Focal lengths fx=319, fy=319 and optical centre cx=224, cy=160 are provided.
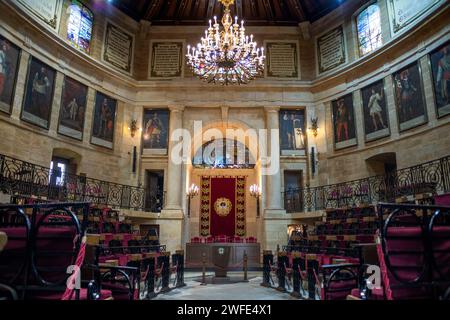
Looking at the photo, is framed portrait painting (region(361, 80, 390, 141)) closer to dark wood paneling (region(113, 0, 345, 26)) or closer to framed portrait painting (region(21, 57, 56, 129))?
dark wood paneling (region(113, 0, 345, 26))

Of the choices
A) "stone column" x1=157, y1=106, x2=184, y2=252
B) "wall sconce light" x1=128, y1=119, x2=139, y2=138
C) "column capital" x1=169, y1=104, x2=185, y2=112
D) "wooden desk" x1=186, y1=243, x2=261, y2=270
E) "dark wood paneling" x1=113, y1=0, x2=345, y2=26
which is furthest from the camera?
"dark wood paneling" x1=113, y1=0, x2=345, y2=26

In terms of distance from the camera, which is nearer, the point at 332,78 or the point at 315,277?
the point at 315,277

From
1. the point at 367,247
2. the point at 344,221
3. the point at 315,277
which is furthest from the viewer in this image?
the point at 344,221

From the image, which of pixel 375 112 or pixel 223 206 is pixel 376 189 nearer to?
pixel 375 112

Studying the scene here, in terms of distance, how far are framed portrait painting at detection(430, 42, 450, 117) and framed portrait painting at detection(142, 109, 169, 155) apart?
426 inches

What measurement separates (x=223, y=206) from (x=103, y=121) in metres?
7.66

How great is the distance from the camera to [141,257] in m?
6.82

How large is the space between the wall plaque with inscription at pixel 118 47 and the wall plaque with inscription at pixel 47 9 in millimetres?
Answer: 2468

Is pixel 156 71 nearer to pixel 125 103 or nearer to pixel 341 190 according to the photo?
pixel 125 103

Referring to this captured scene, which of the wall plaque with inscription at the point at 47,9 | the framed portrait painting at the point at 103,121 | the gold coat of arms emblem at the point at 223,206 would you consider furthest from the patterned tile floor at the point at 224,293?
the wall plaque with inscription at the point at 47,9

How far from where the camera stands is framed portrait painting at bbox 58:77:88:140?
1249 cm

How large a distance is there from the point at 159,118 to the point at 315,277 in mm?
11280

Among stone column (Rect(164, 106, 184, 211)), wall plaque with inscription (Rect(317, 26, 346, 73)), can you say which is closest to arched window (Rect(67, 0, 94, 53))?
stone column (Rect(164, 106, 184, 211))
